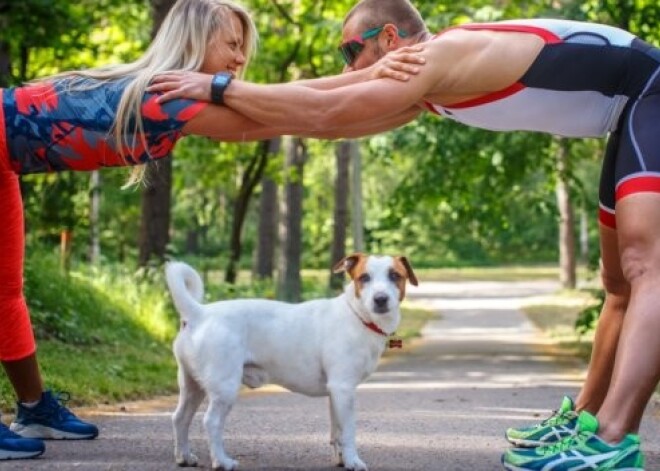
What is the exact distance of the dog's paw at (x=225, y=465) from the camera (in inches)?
202

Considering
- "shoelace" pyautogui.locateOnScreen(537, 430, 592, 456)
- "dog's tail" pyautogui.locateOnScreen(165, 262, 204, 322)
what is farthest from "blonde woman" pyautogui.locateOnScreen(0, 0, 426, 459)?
"shoelace" pyautogui.locateOnScreen(537, 430, 592, 456)

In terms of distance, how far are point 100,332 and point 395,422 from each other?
6596mm

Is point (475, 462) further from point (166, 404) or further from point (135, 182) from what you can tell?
point (166, 404)

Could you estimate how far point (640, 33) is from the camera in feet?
46.5

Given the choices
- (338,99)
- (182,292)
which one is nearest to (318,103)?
(338,99)

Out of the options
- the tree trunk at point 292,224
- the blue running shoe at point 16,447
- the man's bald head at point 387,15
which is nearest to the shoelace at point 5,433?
the blue running shoe at point 16,447

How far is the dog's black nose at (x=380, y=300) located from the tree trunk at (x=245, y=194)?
19.1m

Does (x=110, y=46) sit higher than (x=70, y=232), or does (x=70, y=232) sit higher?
(x=110, y=46)

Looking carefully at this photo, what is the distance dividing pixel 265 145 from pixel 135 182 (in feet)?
66.0

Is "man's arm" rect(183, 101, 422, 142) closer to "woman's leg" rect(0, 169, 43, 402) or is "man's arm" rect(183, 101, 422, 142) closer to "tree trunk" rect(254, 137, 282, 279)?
"woman's leg" rect(0, 169, 43, 402)

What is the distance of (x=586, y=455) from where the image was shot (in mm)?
4465

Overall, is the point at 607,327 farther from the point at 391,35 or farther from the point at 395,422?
the point at 395,422

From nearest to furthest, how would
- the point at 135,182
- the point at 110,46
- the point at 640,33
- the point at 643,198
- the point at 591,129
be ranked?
the point at 643,198
the point at 591,129
the point at 135,182
the point at 640,33
the point at 110,46

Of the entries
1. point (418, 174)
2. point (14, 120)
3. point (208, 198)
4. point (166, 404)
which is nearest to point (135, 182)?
point (14, 120)
